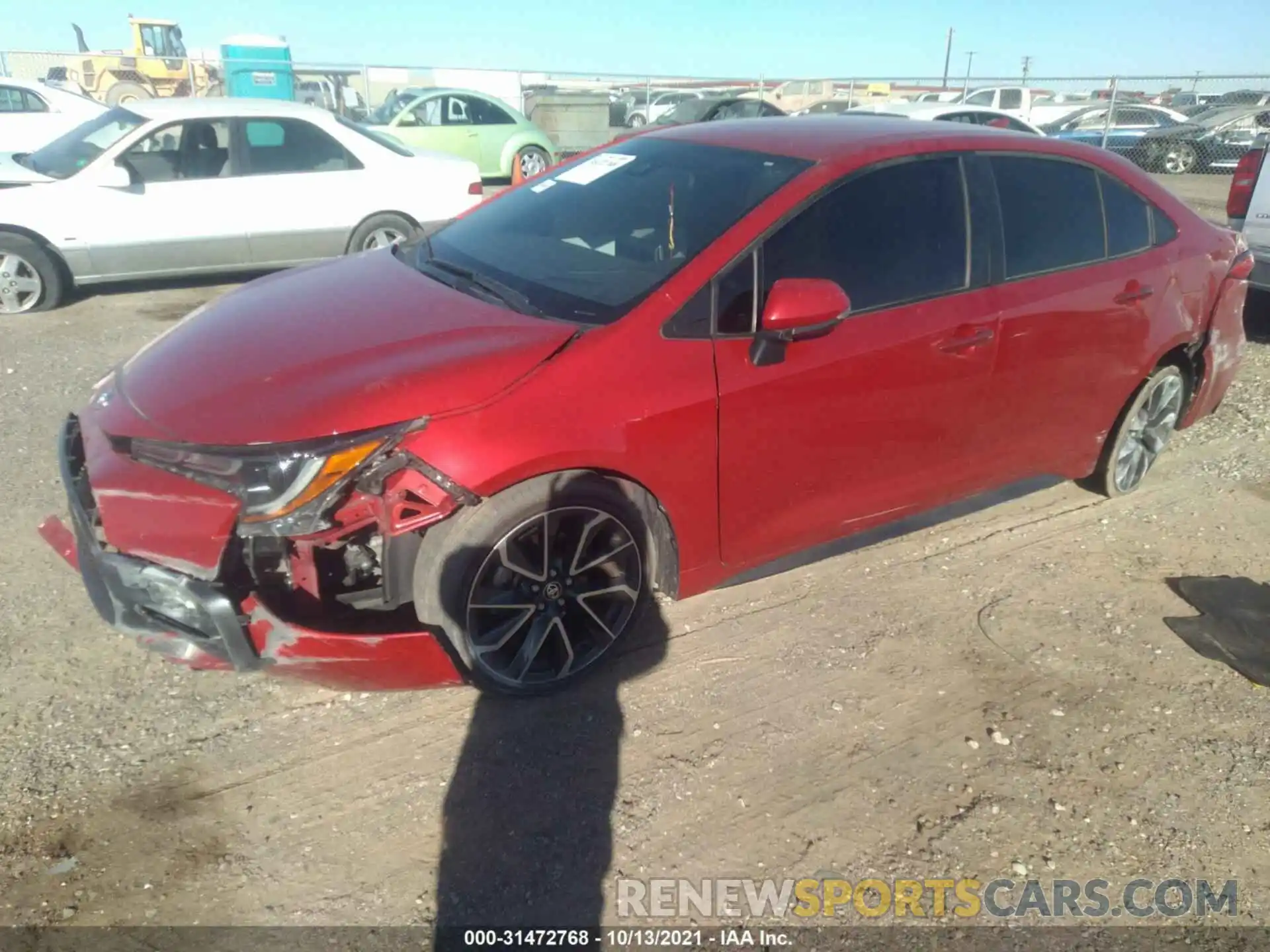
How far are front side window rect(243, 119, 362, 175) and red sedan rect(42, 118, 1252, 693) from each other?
16.2 ft

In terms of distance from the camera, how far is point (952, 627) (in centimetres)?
366

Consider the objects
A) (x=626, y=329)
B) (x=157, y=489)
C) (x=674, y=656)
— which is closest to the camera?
(x=157, y=489)

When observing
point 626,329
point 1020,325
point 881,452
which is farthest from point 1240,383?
point 626,329

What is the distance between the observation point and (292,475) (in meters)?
2.61

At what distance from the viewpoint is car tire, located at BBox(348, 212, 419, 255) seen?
27.9ft

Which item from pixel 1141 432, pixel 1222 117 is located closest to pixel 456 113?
pixel 1141 432

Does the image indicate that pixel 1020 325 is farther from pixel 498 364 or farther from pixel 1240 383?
pixel 1240 383

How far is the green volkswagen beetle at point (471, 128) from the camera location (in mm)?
15609

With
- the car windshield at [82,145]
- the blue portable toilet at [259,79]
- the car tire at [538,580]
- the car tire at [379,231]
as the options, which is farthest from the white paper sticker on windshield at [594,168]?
the blue portable toilet at [259,79]

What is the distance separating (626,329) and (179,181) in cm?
641

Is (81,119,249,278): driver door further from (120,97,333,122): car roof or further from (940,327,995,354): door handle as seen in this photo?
(940,327,995,354): door handle

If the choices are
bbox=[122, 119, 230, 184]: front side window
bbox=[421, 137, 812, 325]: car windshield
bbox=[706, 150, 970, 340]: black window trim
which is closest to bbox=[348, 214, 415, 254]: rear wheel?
bbox=[122, 119, 230, 184]: front side window

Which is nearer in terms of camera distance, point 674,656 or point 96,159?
point 674,656

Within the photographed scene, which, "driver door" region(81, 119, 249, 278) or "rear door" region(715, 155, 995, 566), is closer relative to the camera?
"rear door" region(715, 155, 995, 566)
